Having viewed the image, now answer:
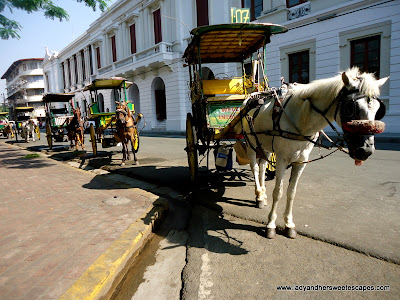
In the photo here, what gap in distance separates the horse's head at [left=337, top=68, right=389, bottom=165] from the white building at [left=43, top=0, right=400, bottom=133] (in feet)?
26.0

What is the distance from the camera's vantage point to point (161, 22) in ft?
71.3

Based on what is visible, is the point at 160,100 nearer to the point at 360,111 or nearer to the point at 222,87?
the point at 222,87

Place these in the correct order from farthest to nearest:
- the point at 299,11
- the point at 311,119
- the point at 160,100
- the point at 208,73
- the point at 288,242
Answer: the point at 160,100, the point at 208,73, the point at 299,11, the point at 288,242, the point at 311,119

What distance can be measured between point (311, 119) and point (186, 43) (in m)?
19.6

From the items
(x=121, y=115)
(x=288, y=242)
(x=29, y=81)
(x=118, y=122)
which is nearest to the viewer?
(x=288, y=242)

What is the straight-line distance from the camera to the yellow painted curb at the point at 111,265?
7.36ft

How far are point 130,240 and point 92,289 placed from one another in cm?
86

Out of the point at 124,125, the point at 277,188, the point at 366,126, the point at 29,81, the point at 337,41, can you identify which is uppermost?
the point at 29,81

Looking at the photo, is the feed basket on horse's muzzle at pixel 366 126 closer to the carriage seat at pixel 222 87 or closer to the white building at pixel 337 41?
the carriage seat at pixel 222 87

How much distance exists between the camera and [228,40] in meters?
5.29

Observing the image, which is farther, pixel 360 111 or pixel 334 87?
pixel 334 87

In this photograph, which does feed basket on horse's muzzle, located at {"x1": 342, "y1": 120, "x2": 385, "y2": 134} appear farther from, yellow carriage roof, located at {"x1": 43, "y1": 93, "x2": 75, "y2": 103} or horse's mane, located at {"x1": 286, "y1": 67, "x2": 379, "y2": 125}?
yellow carriage roof, located at {"x1": 43, "y1": 93, "x2": 75, "y2": 103}

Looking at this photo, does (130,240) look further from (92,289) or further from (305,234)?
(305,234)

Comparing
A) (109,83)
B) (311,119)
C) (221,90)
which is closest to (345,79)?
(311,119)
